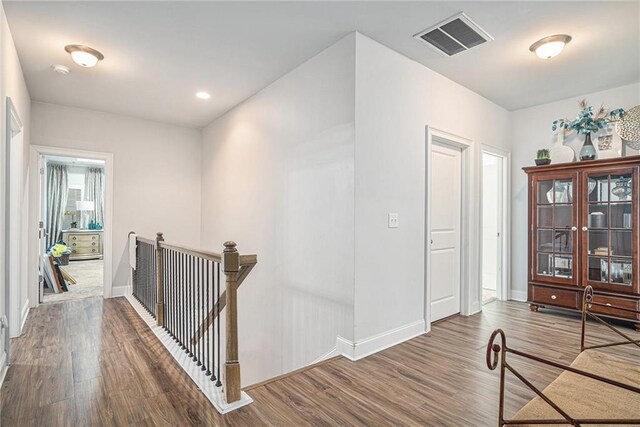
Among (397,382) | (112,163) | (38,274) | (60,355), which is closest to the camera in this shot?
(397,382)

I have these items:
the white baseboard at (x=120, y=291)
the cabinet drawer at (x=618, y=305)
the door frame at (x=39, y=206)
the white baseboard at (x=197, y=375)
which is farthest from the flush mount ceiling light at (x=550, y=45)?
the white baseboard at (x=120, y=291)

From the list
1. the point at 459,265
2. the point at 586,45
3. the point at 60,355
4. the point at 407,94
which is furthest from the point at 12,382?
the point at 586,45

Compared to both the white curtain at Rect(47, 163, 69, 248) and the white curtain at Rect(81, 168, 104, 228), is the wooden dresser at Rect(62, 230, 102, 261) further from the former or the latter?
the white curtain at Rect(81, 168, 104, 228)

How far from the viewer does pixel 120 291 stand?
497cm

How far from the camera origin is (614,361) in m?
→ 2.03

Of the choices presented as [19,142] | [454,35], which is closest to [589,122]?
[454,35]

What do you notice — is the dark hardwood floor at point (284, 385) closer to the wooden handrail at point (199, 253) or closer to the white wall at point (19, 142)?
the white wall at point (19, 142)

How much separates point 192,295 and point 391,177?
2.17 m

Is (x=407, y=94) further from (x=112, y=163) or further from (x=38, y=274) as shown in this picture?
(x=38, y=274)

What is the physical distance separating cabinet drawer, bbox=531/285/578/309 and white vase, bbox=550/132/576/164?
5.03ft

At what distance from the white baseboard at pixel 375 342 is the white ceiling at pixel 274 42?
8.01 ft

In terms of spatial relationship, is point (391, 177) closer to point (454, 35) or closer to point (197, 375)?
point (454, 35)

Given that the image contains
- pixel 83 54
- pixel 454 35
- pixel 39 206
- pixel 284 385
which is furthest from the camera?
pixel 39 206

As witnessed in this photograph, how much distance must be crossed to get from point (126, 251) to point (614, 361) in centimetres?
548
